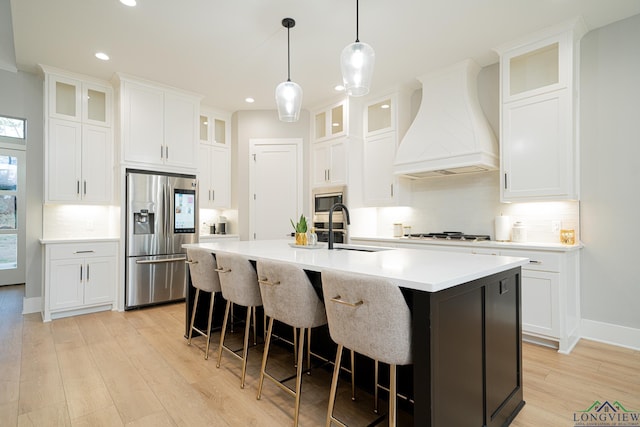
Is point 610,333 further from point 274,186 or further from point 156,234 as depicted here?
point 156,234

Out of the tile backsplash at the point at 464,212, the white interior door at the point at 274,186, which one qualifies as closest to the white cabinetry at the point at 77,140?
the white interior door at the point at 274,186

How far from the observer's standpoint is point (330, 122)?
197 inches

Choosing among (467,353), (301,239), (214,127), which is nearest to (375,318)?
(467,353)

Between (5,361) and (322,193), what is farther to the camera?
(322,193)

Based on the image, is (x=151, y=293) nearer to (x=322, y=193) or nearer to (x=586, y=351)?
(x=322, y=193)

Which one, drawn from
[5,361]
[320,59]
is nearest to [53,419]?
[5,361]

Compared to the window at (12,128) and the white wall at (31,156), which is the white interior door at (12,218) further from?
the white wall at (31,156)

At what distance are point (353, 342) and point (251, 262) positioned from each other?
3.59 ft

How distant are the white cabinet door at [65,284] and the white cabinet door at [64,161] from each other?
2.64 ft

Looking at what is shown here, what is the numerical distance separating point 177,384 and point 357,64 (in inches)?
98.4

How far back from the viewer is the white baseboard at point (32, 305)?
3938mm

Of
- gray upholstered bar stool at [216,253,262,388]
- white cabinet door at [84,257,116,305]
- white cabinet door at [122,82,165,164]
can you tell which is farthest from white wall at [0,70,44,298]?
gray upholstered bar stool at [216,253,262,388]

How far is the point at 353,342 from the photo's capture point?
146 cm

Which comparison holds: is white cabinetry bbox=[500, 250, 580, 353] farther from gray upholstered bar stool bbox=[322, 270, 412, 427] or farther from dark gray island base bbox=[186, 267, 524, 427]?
gray upholstered bar stool bbox=[322, 270, 412, 427]
